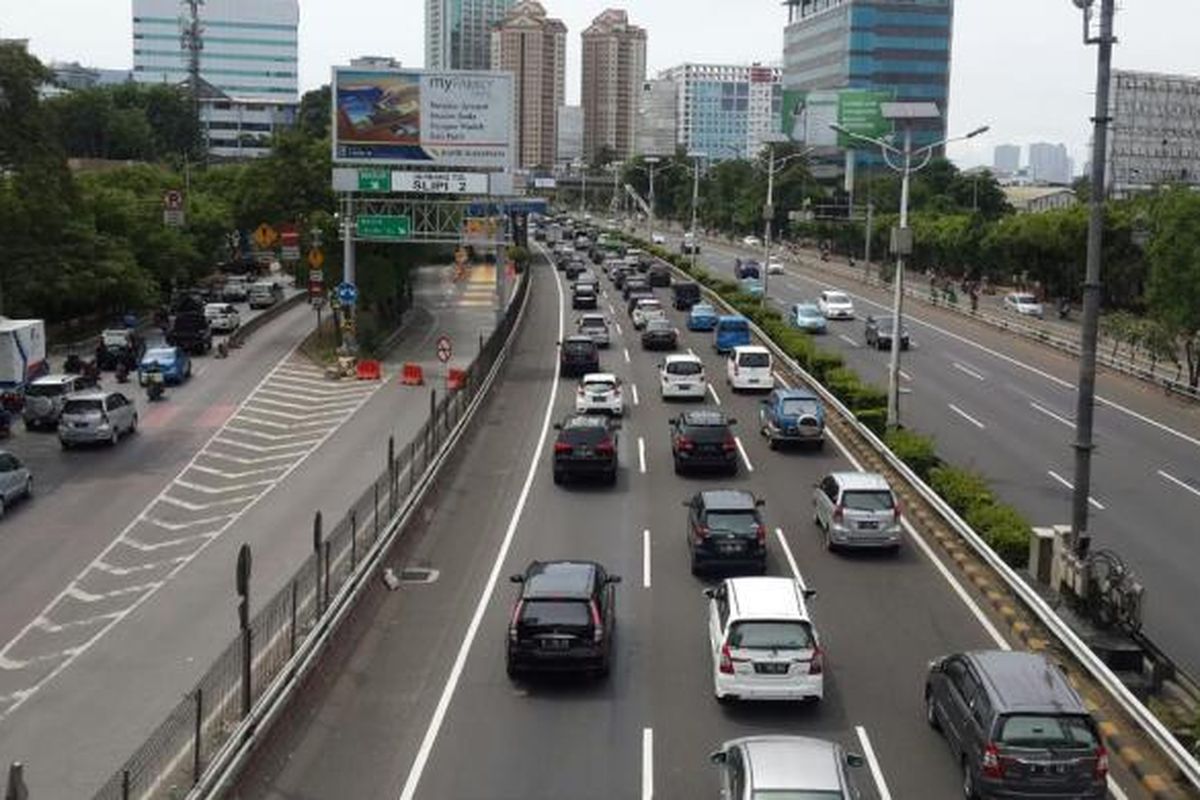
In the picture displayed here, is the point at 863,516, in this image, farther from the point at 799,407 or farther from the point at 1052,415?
the point at 1052,415

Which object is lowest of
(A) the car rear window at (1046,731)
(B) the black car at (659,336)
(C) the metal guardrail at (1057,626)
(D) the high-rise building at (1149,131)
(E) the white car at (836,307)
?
(C) the metal guardrail at (1057,626)

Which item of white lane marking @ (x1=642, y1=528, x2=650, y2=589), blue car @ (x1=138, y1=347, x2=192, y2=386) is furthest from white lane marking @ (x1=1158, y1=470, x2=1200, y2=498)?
blue car @ (x1=138, y1=347, x2=192, y2=386)

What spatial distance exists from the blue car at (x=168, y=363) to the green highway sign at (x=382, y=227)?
32.0ft

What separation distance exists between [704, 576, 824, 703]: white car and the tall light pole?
629cm

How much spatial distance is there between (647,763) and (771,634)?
264 cm

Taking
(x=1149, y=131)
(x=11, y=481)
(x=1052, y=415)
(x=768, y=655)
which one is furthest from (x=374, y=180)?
(x=1149, y=131)

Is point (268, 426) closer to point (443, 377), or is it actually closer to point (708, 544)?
point (443, 377)

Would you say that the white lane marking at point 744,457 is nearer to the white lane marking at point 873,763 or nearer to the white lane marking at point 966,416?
the white lane marking at point 966,416

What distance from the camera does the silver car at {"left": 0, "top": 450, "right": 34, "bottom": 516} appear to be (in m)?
31.5

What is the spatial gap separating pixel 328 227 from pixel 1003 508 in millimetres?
41988

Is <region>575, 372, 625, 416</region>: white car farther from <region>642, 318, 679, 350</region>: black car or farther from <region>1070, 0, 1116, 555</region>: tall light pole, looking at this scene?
<region>1070, 0, 1116, 555</region>: tall light pole

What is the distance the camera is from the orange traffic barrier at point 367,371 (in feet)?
179

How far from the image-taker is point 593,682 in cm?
1919

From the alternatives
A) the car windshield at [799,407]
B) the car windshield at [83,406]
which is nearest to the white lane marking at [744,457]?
the car windshield at [799,407]
